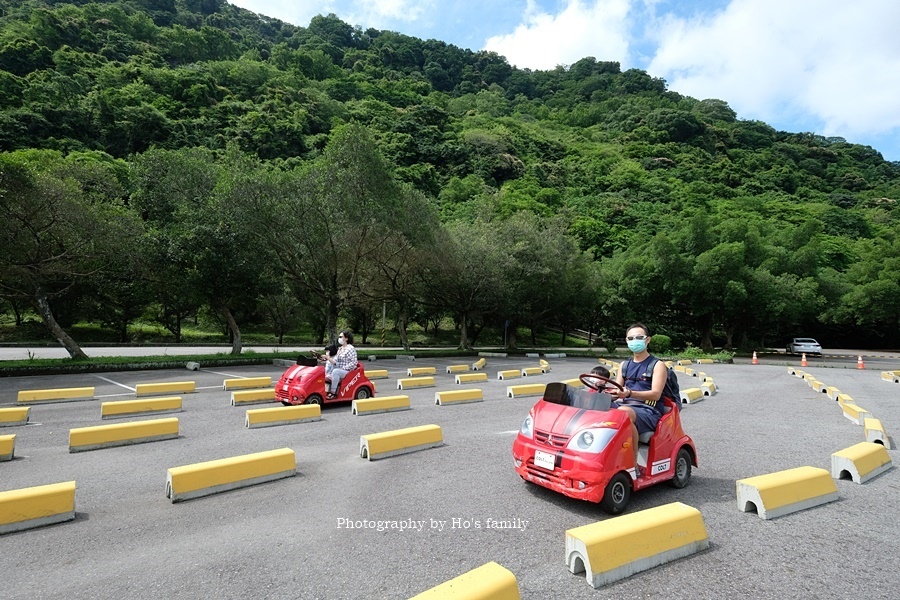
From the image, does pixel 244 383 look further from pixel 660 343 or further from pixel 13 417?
pixel 660 343

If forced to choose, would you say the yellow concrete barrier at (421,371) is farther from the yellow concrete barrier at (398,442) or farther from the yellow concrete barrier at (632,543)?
the yellow concrete barrier at (632,543)

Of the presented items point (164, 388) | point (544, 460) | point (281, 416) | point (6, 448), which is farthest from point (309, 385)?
Result: point (544, 460)

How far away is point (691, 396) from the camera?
12.7 m

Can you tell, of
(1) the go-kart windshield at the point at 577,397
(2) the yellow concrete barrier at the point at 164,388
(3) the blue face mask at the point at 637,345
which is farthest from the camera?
(2) the yellow concrete barrier at the point at 164,388

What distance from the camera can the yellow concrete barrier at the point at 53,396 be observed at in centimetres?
1082

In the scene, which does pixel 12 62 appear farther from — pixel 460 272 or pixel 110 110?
pixel 460 272

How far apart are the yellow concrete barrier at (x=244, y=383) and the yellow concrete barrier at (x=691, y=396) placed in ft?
39.5

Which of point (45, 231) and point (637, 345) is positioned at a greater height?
point (45, 231)

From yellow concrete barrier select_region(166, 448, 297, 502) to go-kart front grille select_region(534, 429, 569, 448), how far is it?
3.24m

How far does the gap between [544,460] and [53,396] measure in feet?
41.2

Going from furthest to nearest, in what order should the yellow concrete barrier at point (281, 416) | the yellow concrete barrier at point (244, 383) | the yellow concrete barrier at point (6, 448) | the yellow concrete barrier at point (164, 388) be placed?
1. the yellow concrete barrier at point (244, 383)
2. the yellow concrete barrier at point (164, 388)
3. the yellow concrete barrier at point (281, 416)
4. the yellow concrete barrier at point (6, 448)

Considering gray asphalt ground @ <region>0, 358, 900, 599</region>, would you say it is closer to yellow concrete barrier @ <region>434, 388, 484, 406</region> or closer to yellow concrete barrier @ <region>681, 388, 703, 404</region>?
yellow concrete barrier @ <region>434, 388, 484, 406</region>

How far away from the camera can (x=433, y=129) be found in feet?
291

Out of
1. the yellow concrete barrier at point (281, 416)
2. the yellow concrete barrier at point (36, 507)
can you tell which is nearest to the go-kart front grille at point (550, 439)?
the yellow concrete barrier at point (36, 507)
